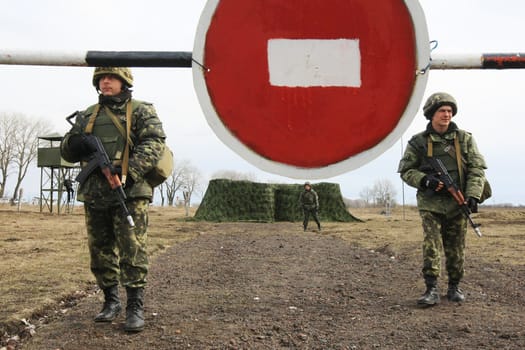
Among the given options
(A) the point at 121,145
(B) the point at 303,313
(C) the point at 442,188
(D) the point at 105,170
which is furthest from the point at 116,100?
(C) the point at 442,188

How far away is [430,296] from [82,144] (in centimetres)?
324

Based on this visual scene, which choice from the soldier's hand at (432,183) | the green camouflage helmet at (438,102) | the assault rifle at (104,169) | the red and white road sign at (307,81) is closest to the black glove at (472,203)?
the soldier's hand at (432,183)

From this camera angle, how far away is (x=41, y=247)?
1013 centimetres

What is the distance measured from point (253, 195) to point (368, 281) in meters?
20.2

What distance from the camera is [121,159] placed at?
138 inches

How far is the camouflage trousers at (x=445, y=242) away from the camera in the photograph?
456 cm

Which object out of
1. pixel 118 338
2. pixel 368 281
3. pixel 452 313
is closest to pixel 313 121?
pixel 118 338

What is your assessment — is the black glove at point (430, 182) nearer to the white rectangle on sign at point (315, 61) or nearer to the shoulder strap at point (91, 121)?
the shoulder strap at point (91, 121)

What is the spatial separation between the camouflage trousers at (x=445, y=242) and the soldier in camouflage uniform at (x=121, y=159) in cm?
257

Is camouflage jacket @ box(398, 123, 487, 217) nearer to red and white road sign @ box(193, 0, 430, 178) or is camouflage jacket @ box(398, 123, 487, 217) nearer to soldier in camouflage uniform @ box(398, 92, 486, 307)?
soldier in camouflage uniform @ box(398, 92, 486, 307)

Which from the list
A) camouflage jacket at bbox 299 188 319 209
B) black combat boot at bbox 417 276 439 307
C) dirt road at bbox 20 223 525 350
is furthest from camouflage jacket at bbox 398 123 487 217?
camouflage jacket at bbox 299 188 319 209

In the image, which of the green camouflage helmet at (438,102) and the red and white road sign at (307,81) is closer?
the red and white road sign at (307,81)

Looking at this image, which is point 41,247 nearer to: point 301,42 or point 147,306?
point 147,306

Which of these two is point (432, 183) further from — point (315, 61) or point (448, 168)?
point (315, 61)
